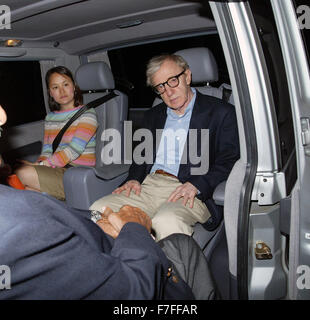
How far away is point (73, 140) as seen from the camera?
279cm

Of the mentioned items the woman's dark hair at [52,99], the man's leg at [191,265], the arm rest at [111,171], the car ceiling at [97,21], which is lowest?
the man's leg at [191,265]

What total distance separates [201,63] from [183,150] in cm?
58

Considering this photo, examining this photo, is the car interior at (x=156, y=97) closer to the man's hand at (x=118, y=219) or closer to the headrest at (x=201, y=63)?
the headrest at (x=201, y=63)

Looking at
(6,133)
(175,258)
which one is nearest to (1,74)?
(6,133)

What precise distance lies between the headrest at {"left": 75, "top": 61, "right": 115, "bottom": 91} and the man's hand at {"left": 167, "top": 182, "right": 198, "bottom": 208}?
1302 mm

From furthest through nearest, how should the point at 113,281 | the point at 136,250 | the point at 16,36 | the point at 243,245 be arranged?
the point at 16,36, the point at 243,245, the point at 136,250, the point at 113,281

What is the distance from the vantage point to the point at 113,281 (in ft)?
3.01

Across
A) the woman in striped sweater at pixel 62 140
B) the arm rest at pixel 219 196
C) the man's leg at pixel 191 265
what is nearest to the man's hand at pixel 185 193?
the arm rest at pixel 219 196

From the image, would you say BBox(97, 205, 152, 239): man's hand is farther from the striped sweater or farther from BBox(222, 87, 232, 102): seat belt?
the striped sweater

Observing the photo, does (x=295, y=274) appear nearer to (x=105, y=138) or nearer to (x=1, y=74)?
(x=105, y=138)

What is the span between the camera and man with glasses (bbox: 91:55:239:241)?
6.61 feet

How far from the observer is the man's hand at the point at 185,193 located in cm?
195

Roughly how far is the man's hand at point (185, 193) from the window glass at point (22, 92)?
1.83 m

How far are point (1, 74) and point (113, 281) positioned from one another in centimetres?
272
